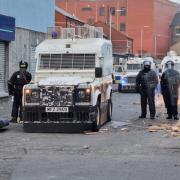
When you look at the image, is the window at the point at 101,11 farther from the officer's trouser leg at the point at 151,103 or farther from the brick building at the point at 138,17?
the officer's trouser leg at the point at 151,103

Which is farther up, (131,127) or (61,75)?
(61,75)

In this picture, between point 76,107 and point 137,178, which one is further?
point 76,107

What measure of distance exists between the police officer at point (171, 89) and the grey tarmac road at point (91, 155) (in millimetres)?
3255

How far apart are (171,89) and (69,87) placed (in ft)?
18.2

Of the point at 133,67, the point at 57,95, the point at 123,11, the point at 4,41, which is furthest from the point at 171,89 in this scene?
the point at 123,11

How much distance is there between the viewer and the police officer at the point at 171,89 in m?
19.9

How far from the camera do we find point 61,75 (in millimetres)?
17203

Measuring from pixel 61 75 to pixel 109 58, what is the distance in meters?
3.02

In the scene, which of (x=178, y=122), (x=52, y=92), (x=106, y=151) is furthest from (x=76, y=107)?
(x=178, y=122)

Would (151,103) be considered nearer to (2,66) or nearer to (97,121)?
(97,121)

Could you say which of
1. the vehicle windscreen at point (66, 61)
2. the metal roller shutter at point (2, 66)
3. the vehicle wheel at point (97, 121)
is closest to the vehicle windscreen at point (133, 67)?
the metal roller shutter at point (2, 66)

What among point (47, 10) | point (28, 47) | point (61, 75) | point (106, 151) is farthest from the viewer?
point (47, 10)

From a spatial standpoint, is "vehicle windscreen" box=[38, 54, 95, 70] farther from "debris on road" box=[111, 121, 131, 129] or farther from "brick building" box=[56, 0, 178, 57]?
"brick building" box=[56, 0, 178, 57]

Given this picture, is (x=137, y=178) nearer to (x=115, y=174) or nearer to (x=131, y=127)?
(x=115, y=174)
